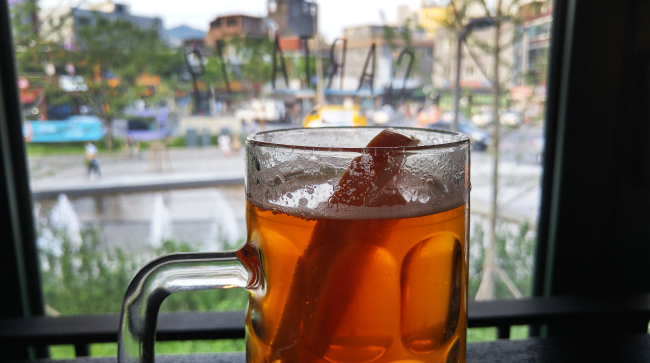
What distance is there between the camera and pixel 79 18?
194cm

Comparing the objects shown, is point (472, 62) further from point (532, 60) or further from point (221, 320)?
point (221, 320)

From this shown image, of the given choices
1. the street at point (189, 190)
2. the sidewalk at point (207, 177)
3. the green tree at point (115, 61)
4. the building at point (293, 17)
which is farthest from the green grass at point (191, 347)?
the building at point (293, 17)

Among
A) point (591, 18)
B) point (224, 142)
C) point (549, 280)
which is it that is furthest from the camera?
point (224, 142)

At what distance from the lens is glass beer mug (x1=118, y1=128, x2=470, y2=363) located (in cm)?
39

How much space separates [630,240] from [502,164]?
988mm

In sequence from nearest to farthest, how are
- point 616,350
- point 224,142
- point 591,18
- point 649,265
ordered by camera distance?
point 616,350
point 591,18
point 649,265
point 224,142

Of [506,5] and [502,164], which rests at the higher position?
[506,5]

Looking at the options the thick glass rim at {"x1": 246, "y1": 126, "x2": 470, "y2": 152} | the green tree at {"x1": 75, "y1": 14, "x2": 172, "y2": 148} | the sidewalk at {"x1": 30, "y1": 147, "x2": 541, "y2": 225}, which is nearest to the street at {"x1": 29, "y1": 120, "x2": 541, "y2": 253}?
the sidewalk at {"x1": 30, "y1": 147, "x2": 541, "y2": 225}

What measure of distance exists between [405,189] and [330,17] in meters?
1.65

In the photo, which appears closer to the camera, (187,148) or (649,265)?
(649,265)

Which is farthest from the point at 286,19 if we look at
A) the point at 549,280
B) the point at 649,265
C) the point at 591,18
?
the point at 649,265

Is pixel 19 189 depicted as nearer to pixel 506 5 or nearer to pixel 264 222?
pixel 264 222

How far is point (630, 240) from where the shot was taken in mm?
1277

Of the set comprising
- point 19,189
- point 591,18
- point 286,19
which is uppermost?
point 286,19
